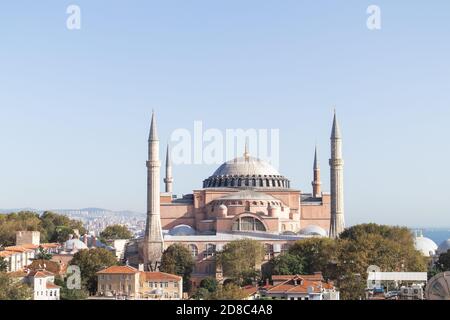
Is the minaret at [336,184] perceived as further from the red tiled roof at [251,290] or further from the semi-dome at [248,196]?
the red tiled roof at [251,290]

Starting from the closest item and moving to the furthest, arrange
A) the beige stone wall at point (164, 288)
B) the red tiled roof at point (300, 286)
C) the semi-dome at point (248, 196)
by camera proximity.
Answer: the red tiled roof at point (300, 286)
the beige stone wall at point (164, 288)
the semi-dome at point (248, 196)

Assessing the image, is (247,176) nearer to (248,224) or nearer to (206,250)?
(248,224)

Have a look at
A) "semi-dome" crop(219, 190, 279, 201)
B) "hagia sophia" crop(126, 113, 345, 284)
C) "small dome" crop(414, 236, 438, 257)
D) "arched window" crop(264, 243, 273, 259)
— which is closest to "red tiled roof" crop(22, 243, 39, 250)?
"hagia sophia" crop(126, 113, 345, 284)

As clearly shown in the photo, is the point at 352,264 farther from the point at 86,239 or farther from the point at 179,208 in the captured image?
the point at 86,239

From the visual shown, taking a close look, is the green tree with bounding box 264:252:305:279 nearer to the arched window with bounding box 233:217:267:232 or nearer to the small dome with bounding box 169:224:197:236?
the arched window with bounding box 233:217:267:232

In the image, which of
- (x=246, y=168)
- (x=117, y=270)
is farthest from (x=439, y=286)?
(x=246, y=168)

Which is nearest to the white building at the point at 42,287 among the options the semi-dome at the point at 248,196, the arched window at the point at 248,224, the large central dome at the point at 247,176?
the arched window at the point at 248,224
